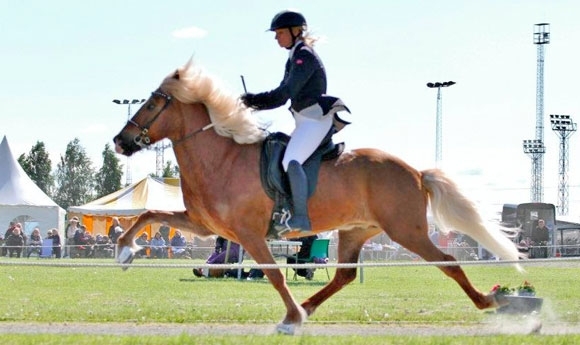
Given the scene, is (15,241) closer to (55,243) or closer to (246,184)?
(55,243)

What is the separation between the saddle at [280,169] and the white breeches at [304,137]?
0.08 meters

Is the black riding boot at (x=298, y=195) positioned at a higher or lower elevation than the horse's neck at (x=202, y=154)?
lower

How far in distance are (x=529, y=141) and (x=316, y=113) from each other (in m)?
79.7

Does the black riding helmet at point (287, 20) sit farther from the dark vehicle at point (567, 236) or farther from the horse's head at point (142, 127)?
the dark vehicle at point (567, 236)

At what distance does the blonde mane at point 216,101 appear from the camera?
10750 millimetres

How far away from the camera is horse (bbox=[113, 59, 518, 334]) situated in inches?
412

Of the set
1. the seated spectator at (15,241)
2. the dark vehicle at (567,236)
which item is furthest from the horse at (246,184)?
the dark vehicle at (567,236)

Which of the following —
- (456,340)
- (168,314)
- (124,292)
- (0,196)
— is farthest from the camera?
(0,196)

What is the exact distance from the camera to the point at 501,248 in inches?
436

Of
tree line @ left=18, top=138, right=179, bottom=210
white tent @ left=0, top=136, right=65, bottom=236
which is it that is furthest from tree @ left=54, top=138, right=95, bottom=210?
white tent @ left=0, top=136, right=65, bottom=236

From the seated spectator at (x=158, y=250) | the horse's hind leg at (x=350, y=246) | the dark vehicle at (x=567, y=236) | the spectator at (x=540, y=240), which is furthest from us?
the dark vehicle at (x=567, y=236)

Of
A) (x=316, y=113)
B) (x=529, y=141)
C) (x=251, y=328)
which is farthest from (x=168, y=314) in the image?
(x=529, y=141)

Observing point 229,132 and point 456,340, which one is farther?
→ point 229,132

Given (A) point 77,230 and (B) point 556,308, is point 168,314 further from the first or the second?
(A) point 77,230
